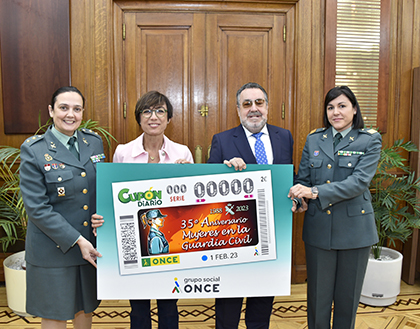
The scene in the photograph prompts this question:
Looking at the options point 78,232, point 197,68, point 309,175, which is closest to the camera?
point 78,232

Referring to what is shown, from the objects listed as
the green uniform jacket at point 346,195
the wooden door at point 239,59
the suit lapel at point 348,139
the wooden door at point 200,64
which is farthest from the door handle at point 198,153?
the suit lapel at point 348,139

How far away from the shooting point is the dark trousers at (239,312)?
72.6 inches

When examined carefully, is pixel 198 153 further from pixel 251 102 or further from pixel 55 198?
pixel 55 198

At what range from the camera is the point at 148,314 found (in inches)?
73.2

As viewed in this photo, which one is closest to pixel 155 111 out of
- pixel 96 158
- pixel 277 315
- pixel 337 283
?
pixel 96 158

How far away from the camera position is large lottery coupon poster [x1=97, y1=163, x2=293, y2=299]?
162cm

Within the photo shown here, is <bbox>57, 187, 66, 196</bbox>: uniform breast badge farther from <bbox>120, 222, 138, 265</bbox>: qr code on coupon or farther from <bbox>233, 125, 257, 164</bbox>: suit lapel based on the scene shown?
<bbox>233, 125, 257, 164</bbox>: suit lapel

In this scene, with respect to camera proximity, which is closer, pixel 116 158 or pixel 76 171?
pixel 76 171

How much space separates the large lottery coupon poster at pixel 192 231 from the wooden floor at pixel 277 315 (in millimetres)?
989

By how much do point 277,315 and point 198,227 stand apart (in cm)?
146

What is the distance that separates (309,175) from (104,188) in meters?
1.22

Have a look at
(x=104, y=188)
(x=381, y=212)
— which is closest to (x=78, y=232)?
(x=104, y=188)

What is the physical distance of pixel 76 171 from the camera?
1600mm

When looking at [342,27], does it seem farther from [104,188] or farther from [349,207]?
[104,188]
